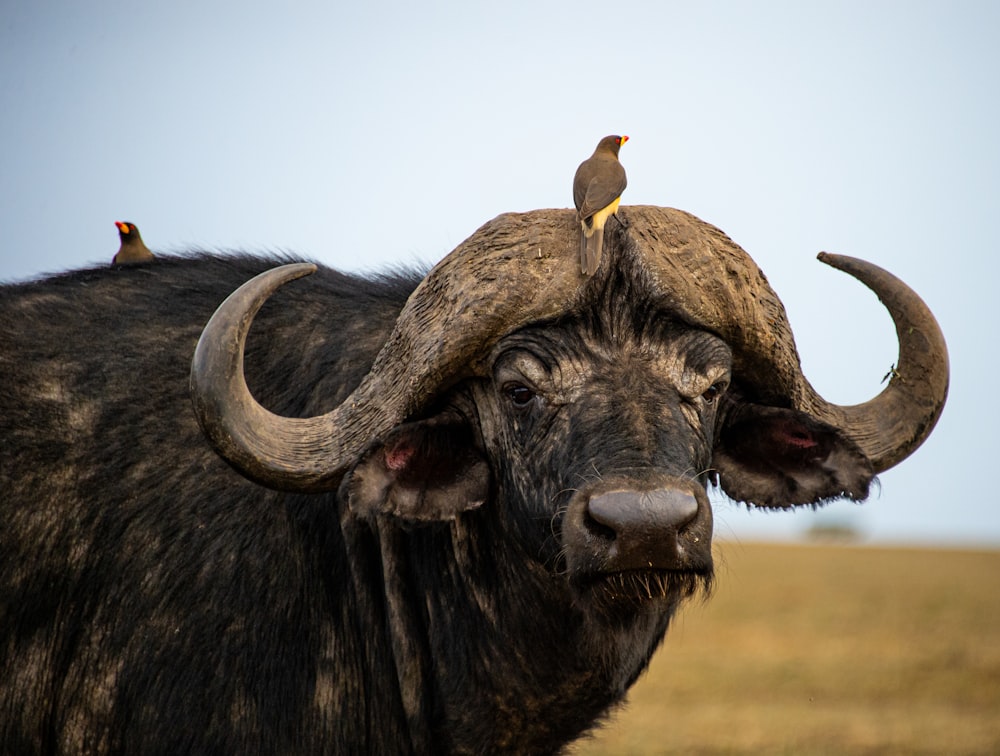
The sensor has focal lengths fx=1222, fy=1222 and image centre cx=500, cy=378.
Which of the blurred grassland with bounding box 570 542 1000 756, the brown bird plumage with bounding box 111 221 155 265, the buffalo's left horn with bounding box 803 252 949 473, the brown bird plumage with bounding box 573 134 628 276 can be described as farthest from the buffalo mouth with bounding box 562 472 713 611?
the brown bird plumage with bounding box 111 221 155 265

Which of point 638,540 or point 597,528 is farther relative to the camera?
point 597,528

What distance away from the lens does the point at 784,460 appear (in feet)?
16.7

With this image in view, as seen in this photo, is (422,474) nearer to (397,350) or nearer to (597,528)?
(397,350)

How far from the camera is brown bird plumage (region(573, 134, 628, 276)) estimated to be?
452 centimetres

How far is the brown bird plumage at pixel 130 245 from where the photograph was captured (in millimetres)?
7453

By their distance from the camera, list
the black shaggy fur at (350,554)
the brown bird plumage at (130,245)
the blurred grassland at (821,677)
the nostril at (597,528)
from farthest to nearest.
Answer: the blurred grassland at (821,677)
the brown bird plumage at (130,245)
the black shaggy fur at (350,554)
the nostril at (597,528)

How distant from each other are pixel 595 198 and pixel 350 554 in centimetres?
168

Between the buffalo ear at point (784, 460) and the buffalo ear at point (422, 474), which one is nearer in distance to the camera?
the buffalo ear at point (422, 474)

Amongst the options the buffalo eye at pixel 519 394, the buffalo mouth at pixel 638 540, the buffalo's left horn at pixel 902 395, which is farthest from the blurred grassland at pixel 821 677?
the buffalo eye at pixel 519 394

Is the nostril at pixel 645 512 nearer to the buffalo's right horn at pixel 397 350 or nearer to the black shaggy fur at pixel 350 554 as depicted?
the black shaggy fur at pixel 350 554

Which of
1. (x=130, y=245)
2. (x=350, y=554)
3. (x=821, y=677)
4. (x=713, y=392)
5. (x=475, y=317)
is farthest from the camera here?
(x=821, y=677)

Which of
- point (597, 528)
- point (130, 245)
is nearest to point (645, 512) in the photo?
point (597, 528)

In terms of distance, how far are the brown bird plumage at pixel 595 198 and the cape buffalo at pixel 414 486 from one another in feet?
0.30

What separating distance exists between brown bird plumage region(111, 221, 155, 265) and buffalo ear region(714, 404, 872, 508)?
3646mm
